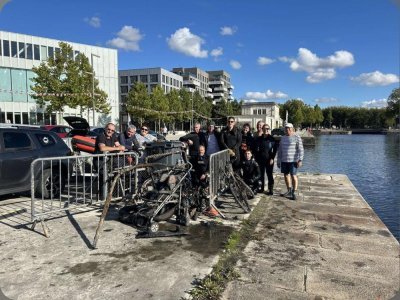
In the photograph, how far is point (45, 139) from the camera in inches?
316

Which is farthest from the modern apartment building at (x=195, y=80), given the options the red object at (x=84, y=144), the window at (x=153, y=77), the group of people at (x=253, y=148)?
the group of people at (x=253, y=148)

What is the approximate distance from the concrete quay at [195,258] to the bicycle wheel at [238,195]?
20 centimetres

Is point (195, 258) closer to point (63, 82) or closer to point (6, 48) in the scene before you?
point (63, 82)

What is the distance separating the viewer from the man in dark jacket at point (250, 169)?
8.21 m

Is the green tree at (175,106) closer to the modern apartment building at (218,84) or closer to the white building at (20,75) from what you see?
the white building at (20,75)

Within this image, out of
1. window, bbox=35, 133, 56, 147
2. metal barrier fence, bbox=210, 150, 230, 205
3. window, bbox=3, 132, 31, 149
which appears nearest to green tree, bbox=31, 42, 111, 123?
window, bbox=35, 133, 56, 147

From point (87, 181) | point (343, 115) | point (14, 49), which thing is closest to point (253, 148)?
point (87, 181)

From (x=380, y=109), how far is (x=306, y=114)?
3899cm

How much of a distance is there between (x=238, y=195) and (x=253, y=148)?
2.16m

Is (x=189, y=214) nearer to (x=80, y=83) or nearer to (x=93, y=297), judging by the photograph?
(x=93, y=297)

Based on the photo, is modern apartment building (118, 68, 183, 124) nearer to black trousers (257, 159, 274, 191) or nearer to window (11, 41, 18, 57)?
window (11, 41, 18, 57)

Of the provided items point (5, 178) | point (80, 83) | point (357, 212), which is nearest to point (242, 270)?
point (357, 212)

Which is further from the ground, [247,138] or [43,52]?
[43,52]

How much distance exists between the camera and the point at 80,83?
103 feet
